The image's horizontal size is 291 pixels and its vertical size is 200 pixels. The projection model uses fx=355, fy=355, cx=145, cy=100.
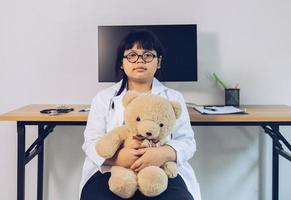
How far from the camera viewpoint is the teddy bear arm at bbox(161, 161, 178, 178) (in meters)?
1.24

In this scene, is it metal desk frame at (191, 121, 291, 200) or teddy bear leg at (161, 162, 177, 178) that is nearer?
teddy bear leg at (161, 162, 177, 178)

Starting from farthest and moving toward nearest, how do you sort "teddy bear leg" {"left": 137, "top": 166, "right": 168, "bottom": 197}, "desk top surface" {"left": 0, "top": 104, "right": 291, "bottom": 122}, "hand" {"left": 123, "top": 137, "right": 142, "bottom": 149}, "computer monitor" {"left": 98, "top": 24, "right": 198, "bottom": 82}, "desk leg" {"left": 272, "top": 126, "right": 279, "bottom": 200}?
"desk leg" {"left": 272, "top": 126, "right": 279, "bottom": 200}, "computer monitor" {"left": 98, "top": 24, "right": 198, "bottom": 82}, "desk top surface" {"left": 0, "top": 104, "right": 291, "bottom": 122}, "hand" {"left": 123, "top": 137, "right": 142, "bottom": 149}, "teddy bear leg" {"left": 137, "top": 166, "right": 168, "bottom": 197}

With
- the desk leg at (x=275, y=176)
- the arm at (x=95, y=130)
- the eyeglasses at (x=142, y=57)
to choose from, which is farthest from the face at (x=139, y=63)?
the desk leg at (x=275, y=176)

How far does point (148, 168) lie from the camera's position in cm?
118

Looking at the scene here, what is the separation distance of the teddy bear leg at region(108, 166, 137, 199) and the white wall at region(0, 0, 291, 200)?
0.94m

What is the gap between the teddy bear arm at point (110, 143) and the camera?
4.04ft

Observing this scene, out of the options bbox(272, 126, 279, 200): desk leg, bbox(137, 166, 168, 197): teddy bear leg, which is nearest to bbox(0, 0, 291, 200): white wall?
bbox(272, 126, 279, 200): desk leg

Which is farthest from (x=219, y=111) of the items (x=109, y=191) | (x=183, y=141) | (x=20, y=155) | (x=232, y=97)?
(x=20, y=155)

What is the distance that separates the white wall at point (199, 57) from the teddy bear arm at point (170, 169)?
2.72ft

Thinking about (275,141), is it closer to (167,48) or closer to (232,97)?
(232,97)

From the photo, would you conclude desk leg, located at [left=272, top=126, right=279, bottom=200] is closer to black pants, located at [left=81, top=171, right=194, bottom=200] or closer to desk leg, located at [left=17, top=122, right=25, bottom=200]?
black pants, located at [left=81, top=171, right=194, bottom=200]

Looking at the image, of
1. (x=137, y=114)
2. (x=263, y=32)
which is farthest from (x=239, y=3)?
(x=137, y=114)

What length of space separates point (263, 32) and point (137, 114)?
3.73ft

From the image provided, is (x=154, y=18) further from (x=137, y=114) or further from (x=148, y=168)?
(x=148, y=168)
